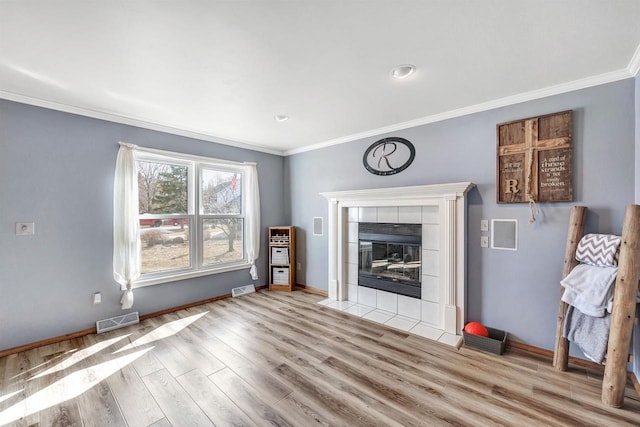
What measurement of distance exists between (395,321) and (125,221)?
346 centimetres

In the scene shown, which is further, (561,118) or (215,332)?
(215,332)

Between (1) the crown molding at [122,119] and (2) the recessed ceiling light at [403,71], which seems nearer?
(2) the recessed ceiling light at [403,71]

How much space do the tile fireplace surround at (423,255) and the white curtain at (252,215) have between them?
1258 mm

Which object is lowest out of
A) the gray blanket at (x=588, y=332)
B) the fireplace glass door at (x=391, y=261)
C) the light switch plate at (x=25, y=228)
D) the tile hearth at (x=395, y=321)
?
the tile hearth at (x=395, y=321)

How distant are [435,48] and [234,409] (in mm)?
2878

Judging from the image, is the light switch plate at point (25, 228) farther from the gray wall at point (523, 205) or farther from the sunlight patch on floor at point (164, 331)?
the gray wall at point (523, 205)

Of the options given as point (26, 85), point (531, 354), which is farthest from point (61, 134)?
point (531, 354)

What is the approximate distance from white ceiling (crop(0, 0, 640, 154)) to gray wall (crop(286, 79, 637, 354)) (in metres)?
0.17

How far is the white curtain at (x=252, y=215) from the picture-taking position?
14.3ft

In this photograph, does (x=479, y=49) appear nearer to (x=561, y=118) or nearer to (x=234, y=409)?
(x=561, y=118)

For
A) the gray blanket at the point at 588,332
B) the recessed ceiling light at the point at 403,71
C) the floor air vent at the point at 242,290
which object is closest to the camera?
the gray blanket at the point at 588,332

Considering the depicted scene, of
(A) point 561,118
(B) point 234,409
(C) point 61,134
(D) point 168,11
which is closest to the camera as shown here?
(D) point 168,11

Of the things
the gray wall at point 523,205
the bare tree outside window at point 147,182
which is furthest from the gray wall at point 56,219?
the gray wall at point 523,205

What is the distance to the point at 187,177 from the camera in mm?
3791
